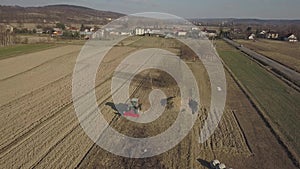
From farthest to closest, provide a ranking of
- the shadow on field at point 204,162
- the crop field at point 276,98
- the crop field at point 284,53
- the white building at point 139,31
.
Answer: the white building at point 139,31 < the crop field at point 284,53 < the crop field at point 276,98 < the shadow on field at point 204,162

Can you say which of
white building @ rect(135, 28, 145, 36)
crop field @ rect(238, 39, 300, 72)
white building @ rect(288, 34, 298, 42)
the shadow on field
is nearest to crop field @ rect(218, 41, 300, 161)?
the shadow on field

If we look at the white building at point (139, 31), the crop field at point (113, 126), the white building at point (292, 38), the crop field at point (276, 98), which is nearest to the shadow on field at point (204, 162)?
the crop field at point (113, 126)

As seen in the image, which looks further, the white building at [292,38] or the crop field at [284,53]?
the white building at [292,38]

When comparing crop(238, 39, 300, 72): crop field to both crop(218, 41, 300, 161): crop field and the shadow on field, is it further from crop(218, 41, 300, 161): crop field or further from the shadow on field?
the shadow on field

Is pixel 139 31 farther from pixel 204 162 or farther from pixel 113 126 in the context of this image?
pixel 204 162

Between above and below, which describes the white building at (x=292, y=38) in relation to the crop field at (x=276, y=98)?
above

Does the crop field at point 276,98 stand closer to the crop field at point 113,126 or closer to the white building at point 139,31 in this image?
the crop field at point 113,126

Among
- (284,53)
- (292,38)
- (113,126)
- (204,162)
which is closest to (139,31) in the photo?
(292,38)

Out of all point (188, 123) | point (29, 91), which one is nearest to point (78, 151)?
point (188, 123)
